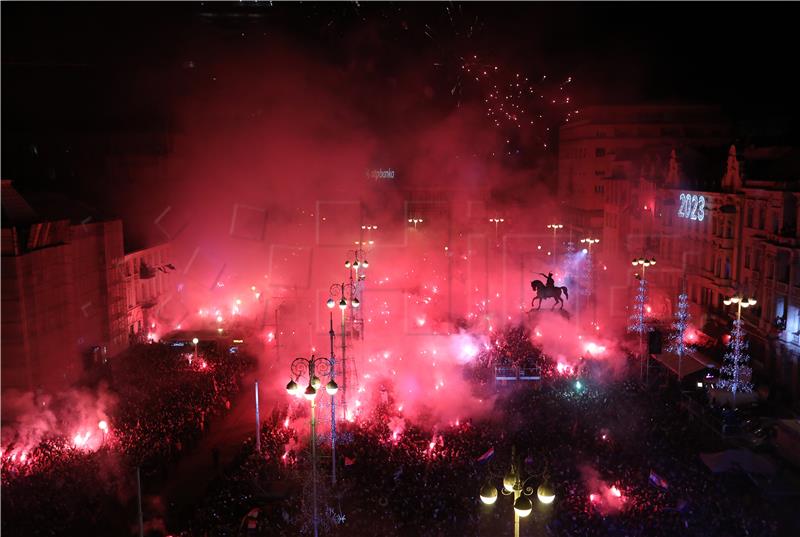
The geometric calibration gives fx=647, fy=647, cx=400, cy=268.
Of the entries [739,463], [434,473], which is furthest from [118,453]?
[739,463]

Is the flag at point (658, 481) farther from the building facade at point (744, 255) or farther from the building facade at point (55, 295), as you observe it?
the building facade at point (55, 295)

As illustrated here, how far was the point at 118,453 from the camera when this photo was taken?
516 inches

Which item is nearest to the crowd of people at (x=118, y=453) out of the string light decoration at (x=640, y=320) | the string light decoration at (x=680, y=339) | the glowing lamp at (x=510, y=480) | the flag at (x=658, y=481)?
the glowing lamp at (x=510, y=480)

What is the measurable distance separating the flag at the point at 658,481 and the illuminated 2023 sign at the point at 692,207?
14622 millimetres

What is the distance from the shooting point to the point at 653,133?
37.3 meters

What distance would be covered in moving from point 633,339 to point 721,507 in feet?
39.0

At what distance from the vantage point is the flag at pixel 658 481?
11.3 meters

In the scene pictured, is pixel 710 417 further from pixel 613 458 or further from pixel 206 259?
pixel 206 259

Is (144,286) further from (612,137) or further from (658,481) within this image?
(612,137)

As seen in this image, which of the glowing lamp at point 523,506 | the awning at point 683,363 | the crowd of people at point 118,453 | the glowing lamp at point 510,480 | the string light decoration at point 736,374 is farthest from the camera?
the awning at point 683,363

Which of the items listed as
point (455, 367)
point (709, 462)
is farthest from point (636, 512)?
point (455, 367)

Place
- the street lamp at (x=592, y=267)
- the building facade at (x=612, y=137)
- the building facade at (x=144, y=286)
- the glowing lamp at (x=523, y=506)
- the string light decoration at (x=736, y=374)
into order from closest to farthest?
the glowing lamp at (x=523, y=506), the string light decoration at (x=736, y=374), the building facade at (x=144, y=286), the street lamp at (x=592, y=267), the building facade at (x=612, y=137)

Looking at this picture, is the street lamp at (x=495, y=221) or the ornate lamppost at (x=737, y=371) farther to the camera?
the street lamp at (x=495, y=221)

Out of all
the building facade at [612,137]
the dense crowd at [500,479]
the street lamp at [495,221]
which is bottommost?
the dense crowd at [500,479]
